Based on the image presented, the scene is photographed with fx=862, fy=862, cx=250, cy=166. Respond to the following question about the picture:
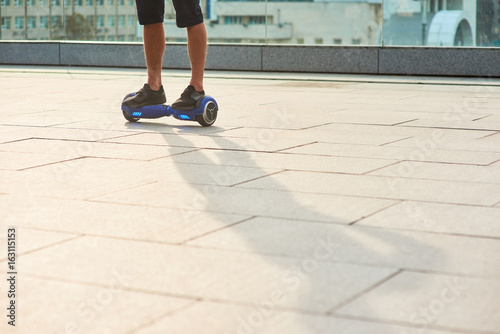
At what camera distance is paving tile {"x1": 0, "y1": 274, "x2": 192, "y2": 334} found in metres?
2.03

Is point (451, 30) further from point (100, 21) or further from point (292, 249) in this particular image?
point (292, 249)

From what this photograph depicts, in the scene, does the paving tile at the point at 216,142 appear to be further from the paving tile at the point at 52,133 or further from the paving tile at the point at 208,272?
the paving tile at the point at 208,272

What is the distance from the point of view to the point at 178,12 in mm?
5504

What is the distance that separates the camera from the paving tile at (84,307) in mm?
2027

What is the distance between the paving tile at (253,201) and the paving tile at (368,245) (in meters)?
0.16

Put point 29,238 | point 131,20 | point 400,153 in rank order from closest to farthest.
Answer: point 29,238 → point 400,153 → point 131,20

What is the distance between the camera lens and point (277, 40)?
11.2 m

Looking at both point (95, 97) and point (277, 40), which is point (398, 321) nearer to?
point (95, 97)

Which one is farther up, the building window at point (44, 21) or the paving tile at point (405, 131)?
the building window at point (44, 21)

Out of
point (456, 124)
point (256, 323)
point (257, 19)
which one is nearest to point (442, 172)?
point (456, 124)

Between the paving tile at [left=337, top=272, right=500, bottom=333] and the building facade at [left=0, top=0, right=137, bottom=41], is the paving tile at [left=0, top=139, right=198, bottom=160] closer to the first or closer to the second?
the paving tile at [left=337, top=272, right=500, bottom=333]

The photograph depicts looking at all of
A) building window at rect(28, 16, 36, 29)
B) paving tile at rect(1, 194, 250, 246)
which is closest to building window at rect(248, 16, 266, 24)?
building window at rect(28, 16, 36, 29)

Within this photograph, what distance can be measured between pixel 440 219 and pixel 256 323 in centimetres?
124

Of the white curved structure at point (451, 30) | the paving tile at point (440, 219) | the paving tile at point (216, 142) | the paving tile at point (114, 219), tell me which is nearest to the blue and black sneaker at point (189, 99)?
the paving tile at point (216, 142)
